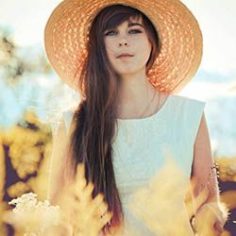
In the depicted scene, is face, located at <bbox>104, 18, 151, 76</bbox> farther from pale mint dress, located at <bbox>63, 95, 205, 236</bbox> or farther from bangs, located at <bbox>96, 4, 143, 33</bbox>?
pale mint dress, located at <bbox>63, 95, 205, 236</bbox>

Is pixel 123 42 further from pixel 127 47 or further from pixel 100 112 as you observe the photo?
pixel 100 112

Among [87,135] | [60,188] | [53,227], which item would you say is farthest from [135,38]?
[53,227]

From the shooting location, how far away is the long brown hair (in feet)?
4.04

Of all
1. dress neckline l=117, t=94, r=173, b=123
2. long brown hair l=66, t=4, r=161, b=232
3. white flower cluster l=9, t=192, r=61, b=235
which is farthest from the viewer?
dress neckline l=117, t=94, r=173, b=123

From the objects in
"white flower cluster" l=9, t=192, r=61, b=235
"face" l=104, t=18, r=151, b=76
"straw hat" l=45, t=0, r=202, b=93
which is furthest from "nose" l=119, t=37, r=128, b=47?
"white flower cluster" l=9, t=192, r=61, b=235

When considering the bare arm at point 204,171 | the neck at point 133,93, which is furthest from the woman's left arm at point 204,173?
the neck at point 133,93

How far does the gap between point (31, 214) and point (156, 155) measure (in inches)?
14.0

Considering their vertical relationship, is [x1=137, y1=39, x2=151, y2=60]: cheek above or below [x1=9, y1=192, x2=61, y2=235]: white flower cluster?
above

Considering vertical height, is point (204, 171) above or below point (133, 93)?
below

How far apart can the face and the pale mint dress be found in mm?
111

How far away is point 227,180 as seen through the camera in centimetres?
150

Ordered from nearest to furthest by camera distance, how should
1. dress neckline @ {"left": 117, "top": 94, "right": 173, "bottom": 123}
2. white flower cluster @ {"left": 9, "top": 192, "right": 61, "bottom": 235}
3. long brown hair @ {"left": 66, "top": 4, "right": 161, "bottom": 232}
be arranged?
1. white flower cluster @ {"left": 9, "top": 192, "right": 61, "bottom": 235}
2. long brown hair @ {"left": 66, "top": 4, "right": 161, "bottom": 232}
3. dress neckline @ {"left": 117, "top": 94, "right": 173, "bottom": 123}

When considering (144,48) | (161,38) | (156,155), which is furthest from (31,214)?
(161,38)

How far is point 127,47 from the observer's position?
4.19ft
